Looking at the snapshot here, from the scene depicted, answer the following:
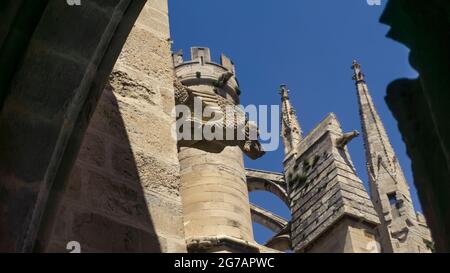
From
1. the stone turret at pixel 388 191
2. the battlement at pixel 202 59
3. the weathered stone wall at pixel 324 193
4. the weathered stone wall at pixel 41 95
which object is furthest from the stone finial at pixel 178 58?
the weathered stone wall at pixel 41 95

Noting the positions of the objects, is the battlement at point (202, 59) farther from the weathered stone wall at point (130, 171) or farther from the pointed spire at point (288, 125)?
the weathered stone wall at point (130, 171)

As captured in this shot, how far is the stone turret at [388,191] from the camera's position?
23.1 m

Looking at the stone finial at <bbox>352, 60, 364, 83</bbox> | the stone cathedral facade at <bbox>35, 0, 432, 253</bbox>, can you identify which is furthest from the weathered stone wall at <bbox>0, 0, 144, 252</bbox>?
the stone finial at <bbox>352, 60, 364, 83</bbox>

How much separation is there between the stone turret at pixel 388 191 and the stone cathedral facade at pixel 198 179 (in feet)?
0.13

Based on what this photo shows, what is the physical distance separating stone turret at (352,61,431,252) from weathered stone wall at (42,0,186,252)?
708 inches

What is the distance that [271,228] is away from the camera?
20828mm

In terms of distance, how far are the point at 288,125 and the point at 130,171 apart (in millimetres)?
19277

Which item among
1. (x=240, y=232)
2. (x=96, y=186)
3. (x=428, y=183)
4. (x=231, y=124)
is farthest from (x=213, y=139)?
(x=240, y=232)

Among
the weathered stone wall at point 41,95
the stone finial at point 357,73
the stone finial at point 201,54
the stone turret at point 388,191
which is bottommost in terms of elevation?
the weathered stone wall at point 41,95

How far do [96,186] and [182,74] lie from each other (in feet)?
36.1

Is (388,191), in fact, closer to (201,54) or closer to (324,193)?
(324,193)

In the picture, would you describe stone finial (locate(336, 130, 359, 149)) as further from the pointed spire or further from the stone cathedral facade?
the pointed spire

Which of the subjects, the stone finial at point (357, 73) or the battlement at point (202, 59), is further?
the stone finial at point (357, 73)
